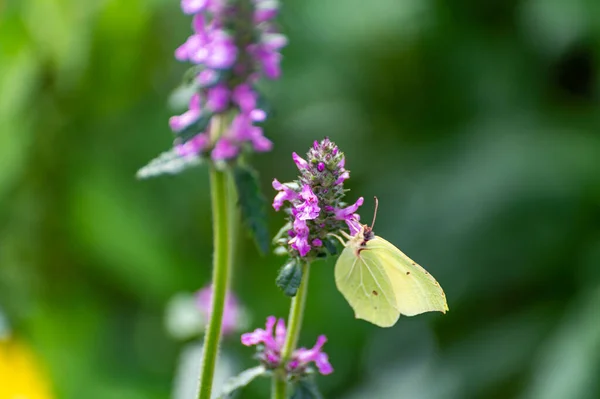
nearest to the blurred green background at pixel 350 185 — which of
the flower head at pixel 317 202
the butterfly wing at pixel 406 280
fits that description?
the butterfly wing at pixel 406 280

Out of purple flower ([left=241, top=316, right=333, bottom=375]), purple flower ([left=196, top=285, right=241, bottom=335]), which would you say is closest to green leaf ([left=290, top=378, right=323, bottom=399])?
purple flower ([left=241, top=316, right=333, bottom=375])

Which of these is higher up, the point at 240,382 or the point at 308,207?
the point at 308,207

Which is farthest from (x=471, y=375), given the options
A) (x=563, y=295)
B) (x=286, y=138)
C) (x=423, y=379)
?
(x=286, y=138)

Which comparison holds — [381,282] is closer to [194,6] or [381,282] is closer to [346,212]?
[346,212]

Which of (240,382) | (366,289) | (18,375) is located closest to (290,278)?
(240,382)

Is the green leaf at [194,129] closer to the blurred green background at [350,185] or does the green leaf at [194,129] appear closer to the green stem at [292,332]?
the green stem at [292,332]

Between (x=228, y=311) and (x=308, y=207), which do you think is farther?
(x=228, y=311)

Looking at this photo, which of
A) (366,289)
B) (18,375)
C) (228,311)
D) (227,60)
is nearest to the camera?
(227,60)
